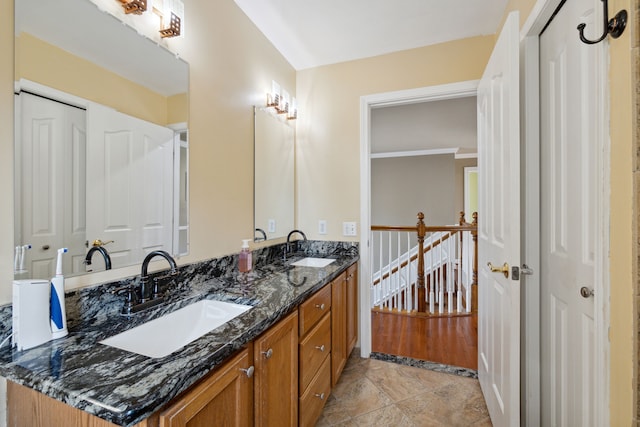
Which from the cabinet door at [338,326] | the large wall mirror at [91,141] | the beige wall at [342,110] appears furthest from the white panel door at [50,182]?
the beige wall at [342,110]

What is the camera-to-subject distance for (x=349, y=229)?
2363 millimetres

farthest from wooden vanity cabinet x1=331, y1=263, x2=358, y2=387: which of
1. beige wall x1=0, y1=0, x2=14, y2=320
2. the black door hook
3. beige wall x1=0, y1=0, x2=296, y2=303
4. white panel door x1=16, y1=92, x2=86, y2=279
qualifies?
the black door hook

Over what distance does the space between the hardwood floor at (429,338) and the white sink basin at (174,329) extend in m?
1.69

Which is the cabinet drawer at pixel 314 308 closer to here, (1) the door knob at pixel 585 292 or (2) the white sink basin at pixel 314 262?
(2) the white sink basin at pixel 314 262

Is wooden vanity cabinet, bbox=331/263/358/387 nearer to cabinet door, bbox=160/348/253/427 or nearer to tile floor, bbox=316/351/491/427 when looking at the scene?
tile floor, bbox=316/351/491/427

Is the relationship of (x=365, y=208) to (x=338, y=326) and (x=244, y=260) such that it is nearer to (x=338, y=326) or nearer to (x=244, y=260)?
(x=338, y=326)

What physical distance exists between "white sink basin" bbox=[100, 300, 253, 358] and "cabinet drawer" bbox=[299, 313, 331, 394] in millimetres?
400

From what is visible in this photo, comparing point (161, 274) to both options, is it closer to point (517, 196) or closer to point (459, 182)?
point (517, 196)

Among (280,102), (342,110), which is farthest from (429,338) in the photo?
(280,102)

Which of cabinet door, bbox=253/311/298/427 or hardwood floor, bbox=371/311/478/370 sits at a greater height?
cabinet door, bbox=253/311/298/427

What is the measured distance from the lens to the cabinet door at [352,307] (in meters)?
2.10

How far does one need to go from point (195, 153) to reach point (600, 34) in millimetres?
1606

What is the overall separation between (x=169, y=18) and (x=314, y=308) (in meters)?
1.51

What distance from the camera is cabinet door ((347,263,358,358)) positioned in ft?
6.88
